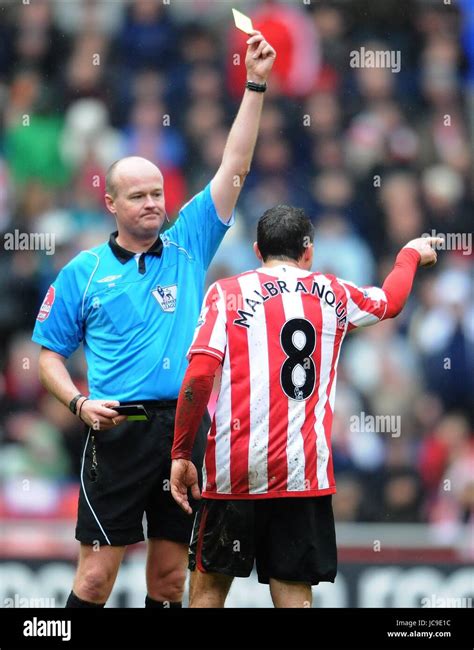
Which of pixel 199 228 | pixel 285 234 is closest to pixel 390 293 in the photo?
pixel 285 234

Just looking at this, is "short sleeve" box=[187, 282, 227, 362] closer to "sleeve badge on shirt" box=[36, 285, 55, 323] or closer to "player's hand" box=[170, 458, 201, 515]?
"player's hand" box=[170, 458, 201, 515]

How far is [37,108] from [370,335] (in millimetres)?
2750

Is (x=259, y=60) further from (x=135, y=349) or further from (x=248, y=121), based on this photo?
(x=135, y=349)

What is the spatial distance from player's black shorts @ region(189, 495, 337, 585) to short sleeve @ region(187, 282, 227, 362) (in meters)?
0.54

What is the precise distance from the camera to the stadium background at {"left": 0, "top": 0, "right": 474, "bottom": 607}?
668 centimetres

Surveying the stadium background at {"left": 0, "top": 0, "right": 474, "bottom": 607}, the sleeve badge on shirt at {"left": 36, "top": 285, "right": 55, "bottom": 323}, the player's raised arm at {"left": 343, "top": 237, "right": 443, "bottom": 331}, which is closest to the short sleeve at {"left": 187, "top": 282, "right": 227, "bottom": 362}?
the player's raised arm at {"left": 343, "top": 237, "right": 443, "bottom": 331}

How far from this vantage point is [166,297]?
4.55m

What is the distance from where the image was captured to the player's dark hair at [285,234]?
4168 millimetres

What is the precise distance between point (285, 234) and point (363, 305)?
38cm

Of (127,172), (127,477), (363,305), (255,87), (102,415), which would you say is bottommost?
(127,477)

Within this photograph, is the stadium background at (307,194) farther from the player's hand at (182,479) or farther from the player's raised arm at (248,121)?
the player's raised arm at (248,121)

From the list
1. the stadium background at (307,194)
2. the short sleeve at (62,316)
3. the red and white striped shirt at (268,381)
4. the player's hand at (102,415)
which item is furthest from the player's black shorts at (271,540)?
the stadium background at (307,194)

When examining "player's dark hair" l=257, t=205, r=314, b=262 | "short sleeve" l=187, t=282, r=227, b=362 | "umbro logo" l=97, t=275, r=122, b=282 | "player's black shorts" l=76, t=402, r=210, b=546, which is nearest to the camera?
"short sleeve" l=187, t=282, r=227, b=362

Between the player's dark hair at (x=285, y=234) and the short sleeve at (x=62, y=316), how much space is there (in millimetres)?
795
